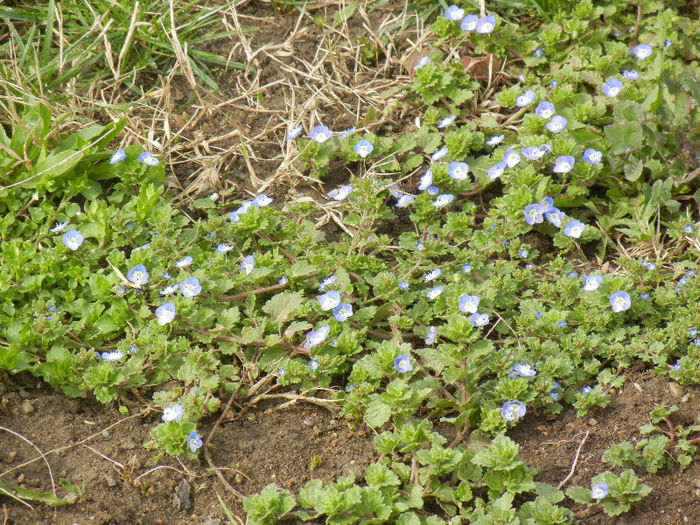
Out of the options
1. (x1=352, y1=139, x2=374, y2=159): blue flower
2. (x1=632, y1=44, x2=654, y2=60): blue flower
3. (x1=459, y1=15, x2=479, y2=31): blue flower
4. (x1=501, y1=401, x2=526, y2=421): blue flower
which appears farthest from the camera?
(x1=459, y1=15, x2=479, y2=31): blue flower

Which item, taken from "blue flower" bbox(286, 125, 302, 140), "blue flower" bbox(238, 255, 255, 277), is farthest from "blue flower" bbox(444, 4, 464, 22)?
"blue flower" bbox(238, 255, 255, 277)

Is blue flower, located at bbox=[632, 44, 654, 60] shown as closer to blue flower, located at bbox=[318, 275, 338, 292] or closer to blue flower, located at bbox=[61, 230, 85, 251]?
blue flower, located at bbox=[318, 275, 338, 292]

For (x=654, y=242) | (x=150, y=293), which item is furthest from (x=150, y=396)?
(x=654, y=242)

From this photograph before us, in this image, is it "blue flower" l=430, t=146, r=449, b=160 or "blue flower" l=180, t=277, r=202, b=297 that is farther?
"blue flower" l=430, t=146, r=449, b=160

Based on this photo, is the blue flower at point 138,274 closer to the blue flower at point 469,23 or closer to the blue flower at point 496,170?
the blue flower at point 496,170

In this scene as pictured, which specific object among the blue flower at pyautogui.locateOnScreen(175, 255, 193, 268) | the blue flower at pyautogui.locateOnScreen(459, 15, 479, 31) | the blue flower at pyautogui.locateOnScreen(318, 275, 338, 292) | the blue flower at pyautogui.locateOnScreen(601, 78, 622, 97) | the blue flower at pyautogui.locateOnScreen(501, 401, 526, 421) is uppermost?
the blue flower at pyautogui.locateOnScreen(459, 15, 479, 31)

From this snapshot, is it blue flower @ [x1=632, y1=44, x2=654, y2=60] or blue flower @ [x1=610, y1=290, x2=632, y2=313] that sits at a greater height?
blue flower @ [x1=632, y1=44, x2=654, y2=60]
